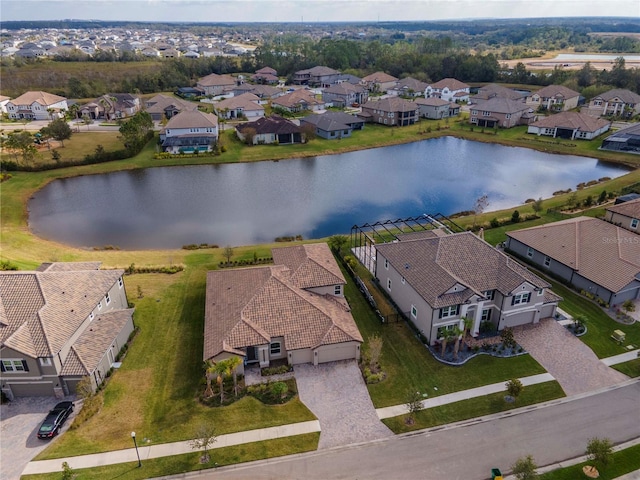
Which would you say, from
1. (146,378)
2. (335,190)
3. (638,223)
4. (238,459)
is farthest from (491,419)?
(335,190)

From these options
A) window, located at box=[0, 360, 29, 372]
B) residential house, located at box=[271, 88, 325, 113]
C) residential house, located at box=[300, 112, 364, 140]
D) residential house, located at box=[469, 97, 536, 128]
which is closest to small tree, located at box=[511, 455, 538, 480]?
window, located at box=[0, 360, 29, 372]

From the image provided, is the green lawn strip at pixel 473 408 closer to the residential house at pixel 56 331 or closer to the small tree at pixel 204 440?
the small tree at pixel 204 440

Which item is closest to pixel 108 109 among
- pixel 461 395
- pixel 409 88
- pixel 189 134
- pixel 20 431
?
pixel 189 134

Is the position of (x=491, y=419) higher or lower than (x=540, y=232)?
lower

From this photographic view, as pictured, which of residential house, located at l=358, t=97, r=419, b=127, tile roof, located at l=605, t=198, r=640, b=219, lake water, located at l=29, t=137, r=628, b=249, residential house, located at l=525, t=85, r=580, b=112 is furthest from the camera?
residential house, located at l=525, t=85, r=580, b=112

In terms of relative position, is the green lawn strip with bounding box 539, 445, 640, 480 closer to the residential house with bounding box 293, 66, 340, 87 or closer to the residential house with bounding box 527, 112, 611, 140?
the residential house with bounding box 527, 112, 611, 140

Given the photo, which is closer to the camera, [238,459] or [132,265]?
[238,459]

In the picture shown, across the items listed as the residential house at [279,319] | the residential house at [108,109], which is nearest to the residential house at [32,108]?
the residential house at [108,109]

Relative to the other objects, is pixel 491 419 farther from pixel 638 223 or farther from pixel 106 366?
pixel 638 223
